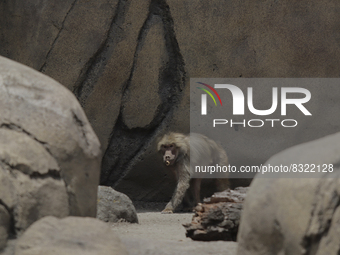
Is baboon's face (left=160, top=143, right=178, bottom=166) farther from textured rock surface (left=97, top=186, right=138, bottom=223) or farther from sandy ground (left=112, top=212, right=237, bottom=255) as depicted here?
textured rock surface (left=97, top=186, right=138, bottom=223)

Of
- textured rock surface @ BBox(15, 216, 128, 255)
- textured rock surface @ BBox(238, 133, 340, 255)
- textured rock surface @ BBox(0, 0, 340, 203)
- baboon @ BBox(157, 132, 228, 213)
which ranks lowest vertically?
textured rock surface @ BBox(15, 216, 128, 255)

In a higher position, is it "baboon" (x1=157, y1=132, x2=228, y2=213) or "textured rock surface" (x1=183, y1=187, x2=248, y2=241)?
"baboon" (x1=157, y1=132, x2=228, y2=213)

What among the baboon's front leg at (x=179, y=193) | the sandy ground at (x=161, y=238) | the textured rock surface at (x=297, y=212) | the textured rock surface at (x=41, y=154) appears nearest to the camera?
the textured rock surface at (x=297, y=212)

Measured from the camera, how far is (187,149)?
706 cm

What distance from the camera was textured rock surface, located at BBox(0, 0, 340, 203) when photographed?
6.71 m

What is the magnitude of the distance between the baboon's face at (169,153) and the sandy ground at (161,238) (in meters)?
0.84

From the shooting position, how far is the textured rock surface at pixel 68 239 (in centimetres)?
209

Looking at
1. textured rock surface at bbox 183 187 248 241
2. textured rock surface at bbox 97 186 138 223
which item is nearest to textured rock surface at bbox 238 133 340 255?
textured rock surface at bbox 183 187 248 241

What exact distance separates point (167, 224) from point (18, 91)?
319cm

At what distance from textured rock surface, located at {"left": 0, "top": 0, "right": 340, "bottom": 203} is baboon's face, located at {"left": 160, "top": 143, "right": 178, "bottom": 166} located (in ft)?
1.78

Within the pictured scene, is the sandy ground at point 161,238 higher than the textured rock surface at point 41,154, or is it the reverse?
the textured rock surface at point 41,154
